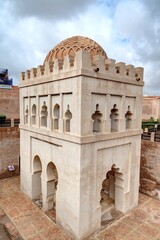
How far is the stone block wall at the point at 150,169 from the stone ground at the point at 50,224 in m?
0.75

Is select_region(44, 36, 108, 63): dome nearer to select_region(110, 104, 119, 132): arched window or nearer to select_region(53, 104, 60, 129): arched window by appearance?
select_region(53, 104, 60, 129): arched window

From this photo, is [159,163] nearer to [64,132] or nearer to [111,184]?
[111,184]

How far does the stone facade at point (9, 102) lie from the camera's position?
20.3m

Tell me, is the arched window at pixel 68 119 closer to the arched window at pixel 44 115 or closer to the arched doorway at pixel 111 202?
the arched window at pixel 44 115

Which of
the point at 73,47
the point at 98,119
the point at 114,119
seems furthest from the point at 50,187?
the point at 73,47

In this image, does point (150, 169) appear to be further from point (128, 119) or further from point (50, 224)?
point (50, 224)

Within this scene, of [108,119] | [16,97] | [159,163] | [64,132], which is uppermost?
[16,97]

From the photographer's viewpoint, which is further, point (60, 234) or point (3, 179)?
point (3, 179)

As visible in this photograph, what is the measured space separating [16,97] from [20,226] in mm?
16038

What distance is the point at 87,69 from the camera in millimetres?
6426

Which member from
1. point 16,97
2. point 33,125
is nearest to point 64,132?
point 33,125

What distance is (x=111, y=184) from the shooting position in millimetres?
9805

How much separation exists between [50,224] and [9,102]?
15859 millimetres

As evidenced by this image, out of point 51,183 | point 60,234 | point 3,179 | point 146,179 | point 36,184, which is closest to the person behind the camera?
point 60,234
